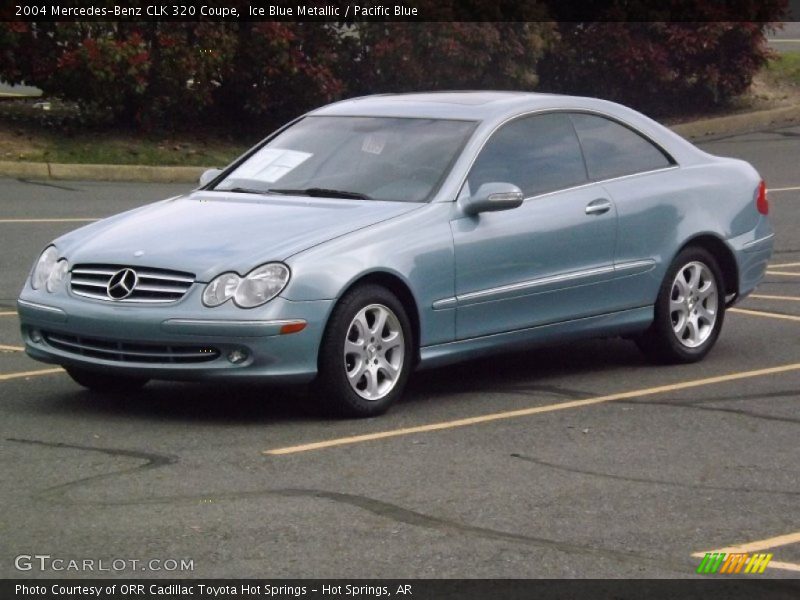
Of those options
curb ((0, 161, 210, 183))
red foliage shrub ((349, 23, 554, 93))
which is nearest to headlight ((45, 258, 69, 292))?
curb ((0, 161, 210, 183))

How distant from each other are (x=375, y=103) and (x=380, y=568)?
445 cm

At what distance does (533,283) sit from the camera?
882 cm

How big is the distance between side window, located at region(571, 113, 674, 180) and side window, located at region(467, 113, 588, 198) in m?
0.09

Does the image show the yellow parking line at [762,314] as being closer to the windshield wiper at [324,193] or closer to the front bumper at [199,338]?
the windshield wiper at [324,193]

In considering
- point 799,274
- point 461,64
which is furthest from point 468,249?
point 461,64

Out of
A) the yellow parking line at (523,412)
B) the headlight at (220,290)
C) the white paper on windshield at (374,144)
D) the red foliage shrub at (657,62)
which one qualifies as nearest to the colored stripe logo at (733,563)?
the yellow parking line at (523,412)

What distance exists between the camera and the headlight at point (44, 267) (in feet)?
27.2

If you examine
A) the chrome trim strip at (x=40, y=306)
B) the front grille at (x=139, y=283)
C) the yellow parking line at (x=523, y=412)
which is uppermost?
the front grille at (x=139, y=283)

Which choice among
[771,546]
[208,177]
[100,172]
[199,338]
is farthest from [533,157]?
[100,172]

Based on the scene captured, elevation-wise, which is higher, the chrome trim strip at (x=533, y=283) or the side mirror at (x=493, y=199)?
the side mirror at (x=493, y=199)

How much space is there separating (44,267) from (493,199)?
2.24m

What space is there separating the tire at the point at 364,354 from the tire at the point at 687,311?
76.9 inches
